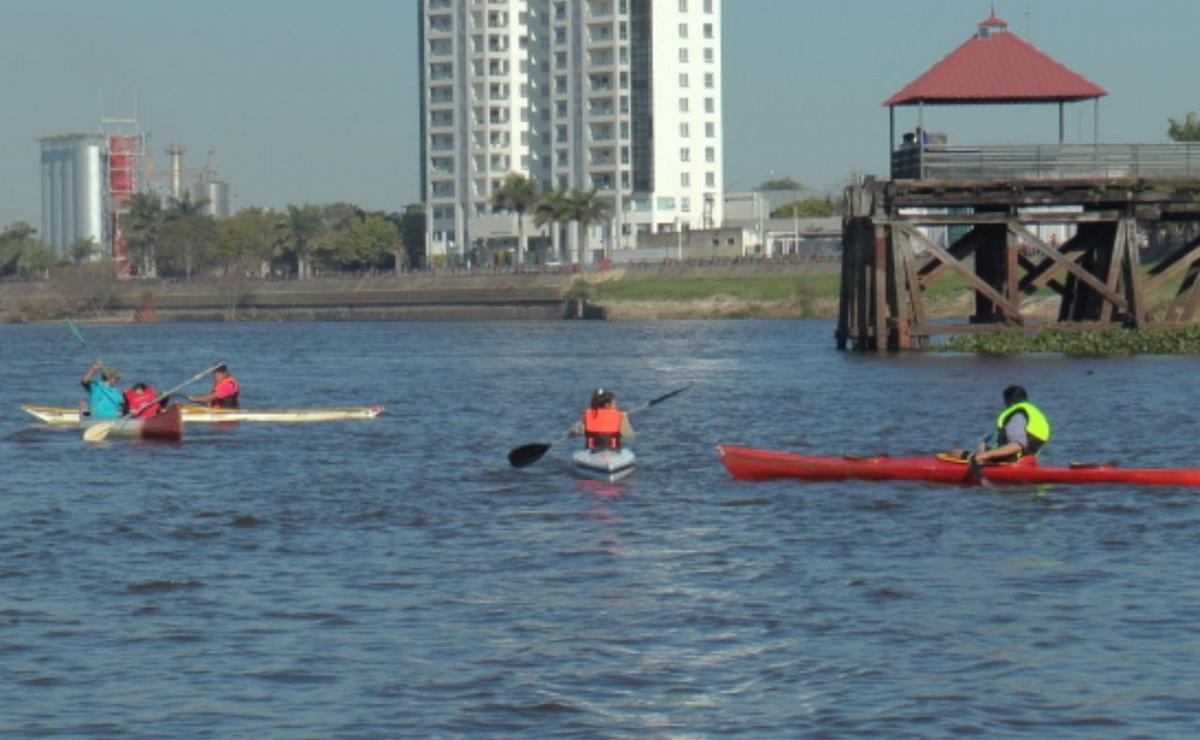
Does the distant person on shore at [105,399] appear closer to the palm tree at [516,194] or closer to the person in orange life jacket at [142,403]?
the person in orange life jacket at [142,403]

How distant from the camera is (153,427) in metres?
37.8

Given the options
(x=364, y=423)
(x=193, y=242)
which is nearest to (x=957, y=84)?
(x=364, y=423)

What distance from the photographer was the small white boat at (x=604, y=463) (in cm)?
2962

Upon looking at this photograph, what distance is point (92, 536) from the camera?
81.8 ft

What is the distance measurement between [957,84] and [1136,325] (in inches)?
320

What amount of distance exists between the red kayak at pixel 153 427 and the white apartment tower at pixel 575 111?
379 feet

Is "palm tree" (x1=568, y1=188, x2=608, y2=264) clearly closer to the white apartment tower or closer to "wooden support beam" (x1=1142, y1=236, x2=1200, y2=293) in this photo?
the white apartment tower

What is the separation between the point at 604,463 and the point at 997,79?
32.3 metres

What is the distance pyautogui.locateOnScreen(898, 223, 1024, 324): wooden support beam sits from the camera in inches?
2189

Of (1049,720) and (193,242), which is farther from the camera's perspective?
(193,242)

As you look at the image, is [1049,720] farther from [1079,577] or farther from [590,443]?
[590,443]

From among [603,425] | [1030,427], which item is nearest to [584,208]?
[603,425]

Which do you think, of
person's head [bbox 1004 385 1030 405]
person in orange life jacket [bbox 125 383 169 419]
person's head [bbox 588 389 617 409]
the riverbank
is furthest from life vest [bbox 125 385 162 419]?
the riverbank

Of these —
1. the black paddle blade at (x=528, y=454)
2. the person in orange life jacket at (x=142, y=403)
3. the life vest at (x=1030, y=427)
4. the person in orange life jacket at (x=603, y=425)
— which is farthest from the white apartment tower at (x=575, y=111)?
the life vest at (x=1030, y=427)
